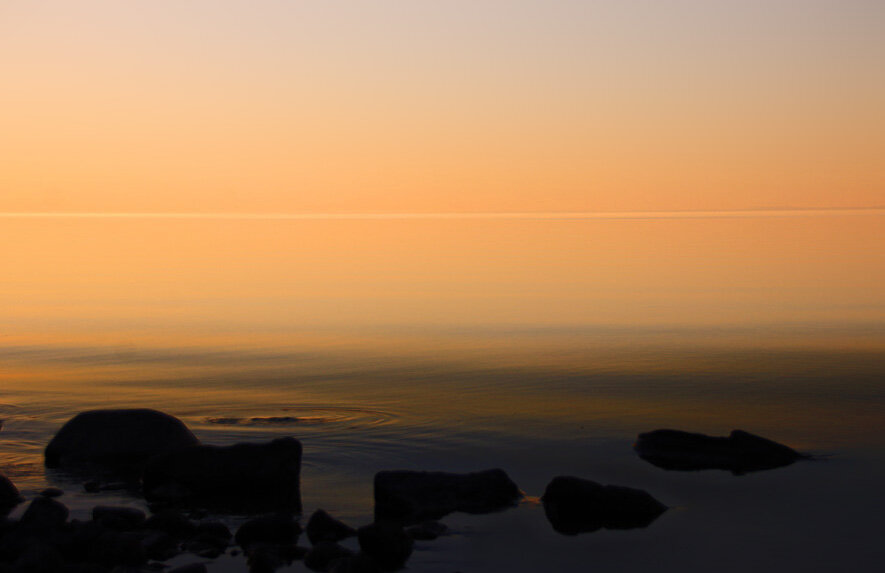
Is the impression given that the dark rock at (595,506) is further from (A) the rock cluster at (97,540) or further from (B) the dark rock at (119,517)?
(B) the dark rock at (119,517)

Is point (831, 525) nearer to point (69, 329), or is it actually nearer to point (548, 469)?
point (548, 469)

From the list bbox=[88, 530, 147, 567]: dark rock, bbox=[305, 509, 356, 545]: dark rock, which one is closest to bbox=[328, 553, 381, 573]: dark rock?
bbox=[305, 509, 356, 545]: dark rock

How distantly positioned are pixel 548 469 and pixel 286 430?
13.6 feet

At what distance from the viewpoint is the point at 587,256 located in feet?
155

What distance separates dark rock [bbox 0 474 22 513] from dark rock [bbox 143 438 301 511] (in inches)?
56.0

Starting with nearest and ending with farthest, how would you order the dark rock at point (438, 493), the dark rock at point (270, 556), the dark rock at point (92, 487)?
A: the dark rock at point (270, 556) < the dark rock at point (438, 493) < the dark rock at point (92, 487)

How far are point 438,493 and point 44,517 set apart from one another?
165 inches

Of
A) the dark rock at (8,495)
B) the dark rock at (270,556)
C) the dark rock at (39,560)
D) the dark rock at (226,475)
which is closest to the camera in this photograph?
the dark rock at (39,560)

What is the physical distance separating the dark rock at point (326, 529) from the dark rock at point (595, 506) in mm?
2304

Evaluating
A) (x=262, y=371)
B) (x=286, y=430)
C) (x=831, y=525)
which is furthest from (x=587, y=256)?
(x=831, y=525)

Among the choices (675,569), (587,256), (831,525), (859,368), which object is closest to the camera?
(675,569)

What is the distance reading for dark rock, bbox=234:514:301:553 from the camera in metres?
10.6

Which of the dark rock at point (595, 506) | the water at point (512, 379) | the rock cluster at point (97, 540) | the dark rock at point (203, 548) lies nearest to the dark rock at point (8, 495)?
the water at point (512, 379)

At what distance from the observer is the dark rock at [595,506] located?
11.5 meters
